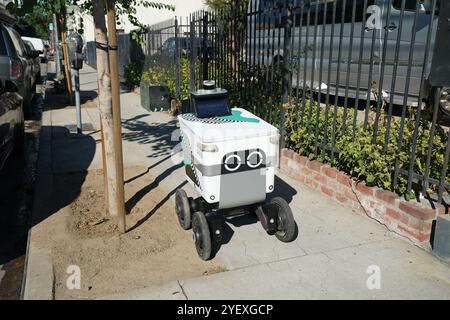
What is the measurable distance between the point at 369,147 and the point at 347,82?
80 centimetres

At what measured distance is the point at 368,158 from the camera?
4203 millimetres

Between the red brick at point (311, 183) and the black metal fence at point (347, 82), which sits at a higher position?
the black metal fence at point (347, 82)

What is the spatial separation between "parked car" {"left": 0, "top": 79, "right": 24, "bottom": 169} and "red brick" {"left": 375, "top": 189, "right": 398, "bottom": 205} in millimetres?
4132

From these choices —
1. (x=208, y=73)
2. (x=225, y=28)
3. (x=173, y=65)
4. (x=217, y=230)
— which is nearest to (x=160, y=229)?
(x=217, y=230)

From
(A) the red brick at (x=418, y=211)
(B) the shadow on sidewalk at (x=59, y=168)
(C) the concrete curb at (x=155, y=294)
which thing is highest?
(A) the red brick at (x=418, y=211)

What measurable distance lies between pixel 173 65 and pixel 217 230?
8.35 m

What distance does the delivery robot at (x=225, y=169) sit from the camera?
11.3ft

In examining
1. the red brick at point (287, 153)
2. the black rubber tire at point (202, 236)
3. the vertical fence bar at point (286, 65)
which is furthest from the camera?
the red brick at point (287, 153)

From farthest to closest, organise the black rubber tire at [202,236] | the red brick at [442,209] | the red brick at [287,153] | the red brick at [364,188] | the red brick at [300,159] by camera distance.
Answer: the red brick at [287,153] < the red brick at [300,159] < the red brick at [364,188] < the red brick at [442,209] < the black rubber tire at [202,236]

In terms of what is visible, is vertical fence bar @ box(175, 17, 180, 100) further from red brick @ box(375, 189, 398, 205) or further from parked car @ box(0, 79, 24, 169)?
red brick @ box(375, 189, 398, 205)

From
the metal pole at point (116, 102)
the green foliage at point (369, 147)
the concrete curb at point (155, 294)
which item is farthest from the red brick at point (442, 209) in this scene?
the metal pole at point (116, 102)

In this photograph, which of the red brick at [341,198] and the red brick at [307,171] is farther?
the red brick at [307,171]

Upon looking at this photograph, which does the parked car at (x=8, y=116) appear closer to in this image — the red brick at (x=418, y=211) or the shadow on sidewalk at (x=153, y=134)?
the shadow on sidewalk at (x=153, y=134)

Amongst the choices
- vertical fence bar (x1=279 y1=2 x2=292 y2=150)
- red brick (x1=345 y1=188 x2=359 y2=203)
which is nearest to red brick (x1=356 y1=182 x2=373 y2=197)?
red brick (x1=345 y1=188 x2=359 y2=203)
